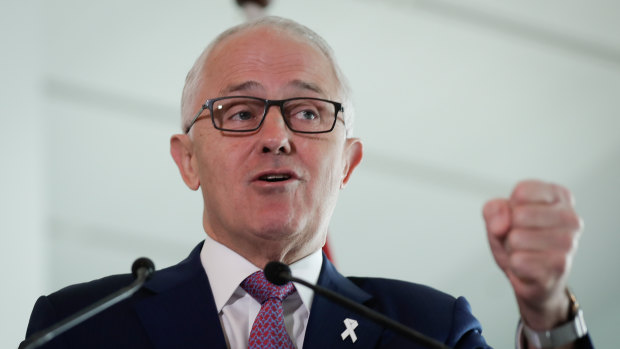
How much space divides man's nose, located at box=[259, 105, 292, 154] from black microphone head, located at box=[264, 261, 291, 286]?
1.14 ft

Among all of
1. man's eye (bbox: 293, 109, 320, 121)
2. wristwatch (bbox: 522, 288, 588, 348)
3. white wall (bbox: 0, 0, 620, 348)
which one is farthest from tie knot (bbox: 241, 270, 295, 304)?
white wall (bbox: 0, 0, 620, 348)

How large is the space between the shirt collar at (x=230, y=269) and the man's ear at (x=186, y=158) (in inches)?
5.9

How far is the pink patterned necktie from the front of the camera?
4.85 ft

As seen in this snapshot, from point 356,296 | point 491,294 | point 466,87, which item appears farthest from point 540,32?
point 356,296

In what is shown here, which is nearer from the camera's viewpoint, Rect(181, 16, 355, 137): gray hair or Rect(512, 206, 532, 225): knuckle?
Rect(512, 206, 532, 225): knuckle

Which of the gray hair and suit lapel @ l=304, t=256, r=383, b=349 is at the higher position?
the gray hair

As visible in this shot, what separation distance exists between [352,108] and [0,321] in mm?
2065

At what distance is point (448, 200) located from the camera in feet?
14.8

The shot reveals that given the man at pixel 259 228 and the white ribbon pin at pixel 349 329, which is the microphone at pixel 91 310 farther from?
the white ribbon pin at pixel 349 329

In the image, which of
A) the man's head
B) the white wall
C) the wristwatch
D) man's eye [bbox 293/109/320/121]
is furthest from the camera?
the white wall

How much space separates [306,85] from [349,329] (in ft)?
1.81

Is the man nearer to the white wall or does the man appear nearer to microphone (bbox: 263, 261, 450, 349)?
microphone (bbox: 263, 261, 450, 349)

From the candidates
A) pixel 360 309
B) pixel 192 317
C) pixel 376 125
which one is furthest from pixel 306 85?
pixel 376 125

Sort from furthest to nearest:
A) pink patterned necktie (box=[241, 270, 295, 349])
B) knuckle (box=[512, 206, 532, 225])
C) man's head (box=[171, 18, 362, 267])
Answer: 1. man's head (box=[171, 18, 362, 267])
2. pink patterned necktie (box=[241, 270, 295, 349])
3. knuckle (box=[512, 206, 532, 225])
